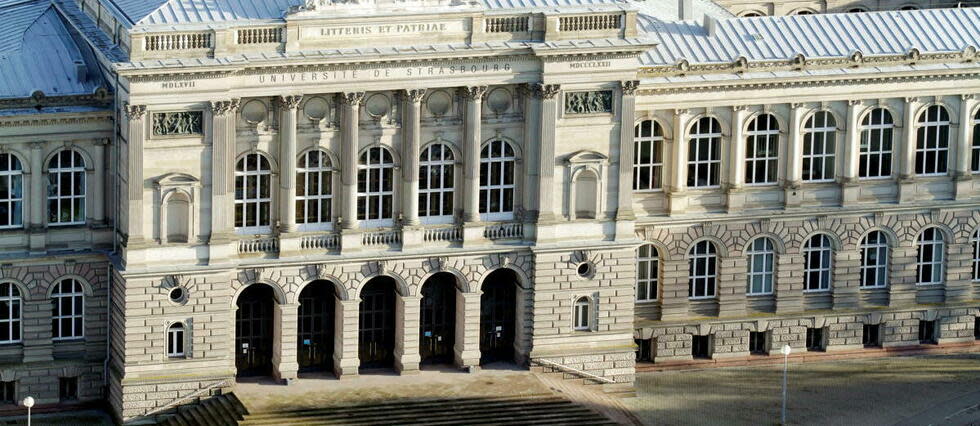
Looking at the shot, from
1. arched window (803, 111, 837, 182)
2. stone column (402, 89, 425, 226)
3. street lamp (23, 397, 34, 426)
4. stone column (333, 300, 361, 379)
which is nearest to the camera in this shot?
street lamp (23, 397, 34, 426)

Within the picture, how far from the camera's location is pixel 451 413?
121 metres

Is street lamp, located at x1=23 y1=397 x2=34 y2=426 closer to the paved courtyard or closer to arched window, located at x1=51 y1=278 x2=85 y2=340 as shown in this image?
arched window, located at x1=51 y1=278 x2=85 y2=340

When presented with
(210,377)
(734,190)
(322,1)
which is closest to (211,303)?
(210,377)

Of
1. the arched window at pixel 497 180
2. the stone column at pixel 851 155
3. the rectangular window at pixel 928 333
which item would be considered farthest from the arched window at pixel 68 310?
the rectangular window at pixel 928 333

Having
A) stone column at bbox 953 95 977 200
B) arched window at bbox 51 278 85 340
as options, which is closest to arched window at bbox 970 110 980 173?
stone column at bbox 953 95 977 200

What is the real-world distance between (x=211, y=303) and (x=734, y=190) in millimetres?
23074

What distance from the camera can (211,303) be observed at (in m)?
120

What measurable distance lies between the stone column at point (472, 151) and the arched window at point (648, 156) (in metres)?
8.16

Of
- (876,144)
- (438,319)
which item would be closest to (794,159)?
(876,144)

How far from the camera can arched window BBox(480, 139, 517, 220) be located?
4899 inches

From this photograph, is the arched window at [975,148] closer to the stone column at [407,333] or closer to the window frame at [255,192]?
the stone column at [407,333]

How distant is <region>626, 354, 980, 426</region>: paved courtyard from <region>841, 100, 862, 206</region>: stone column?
6.90 meters

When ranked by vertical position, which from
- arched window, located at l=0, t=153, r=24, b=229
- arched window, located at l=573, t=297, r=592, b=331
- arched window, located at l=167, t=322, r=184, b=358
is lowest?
arched window, located at l=167, t=322, r=184, b=358

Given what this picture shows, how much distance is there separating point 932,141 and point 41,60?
37.1 m
